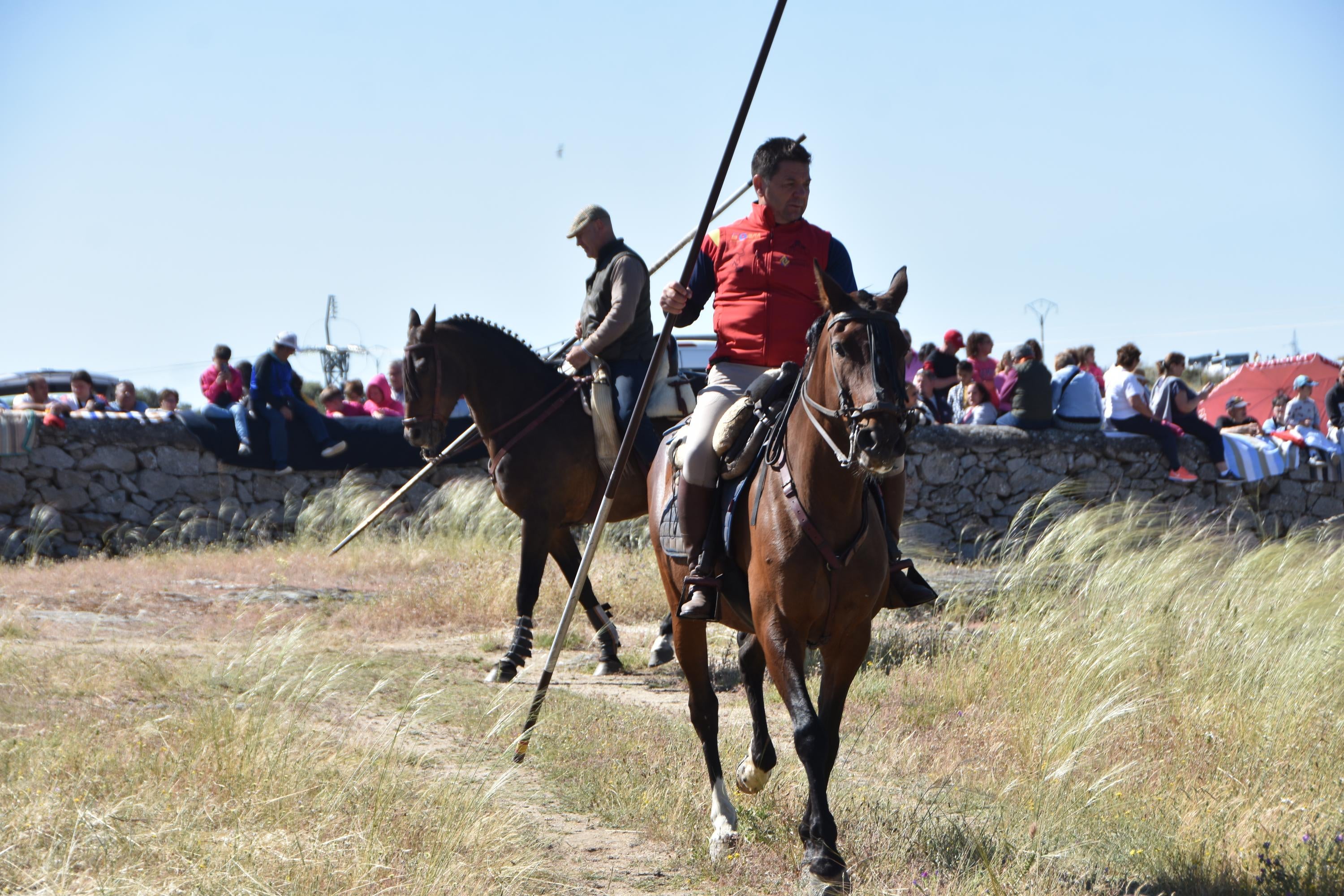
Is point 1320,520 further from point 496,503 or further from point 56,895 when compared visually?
point 56,895

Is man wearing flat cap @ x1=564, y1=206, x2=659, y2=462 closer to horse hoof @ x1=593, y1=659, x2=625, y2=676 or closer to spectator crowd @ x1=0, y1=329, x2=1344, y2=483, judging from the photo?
horse hoof @ x1=593, y1=659, x2=625, y2=676

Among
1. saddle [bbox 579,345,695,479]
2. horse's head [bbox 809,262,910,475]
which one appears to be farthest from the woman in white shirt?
horse's head [bbox 809,262,910,475]

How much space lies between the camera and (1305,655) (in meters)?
6.28

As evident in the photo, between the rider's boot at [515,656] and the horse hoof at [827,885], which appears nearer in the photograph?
the horse hoof at [827,885]

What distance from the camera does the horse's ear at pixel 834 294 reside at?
4.16 m

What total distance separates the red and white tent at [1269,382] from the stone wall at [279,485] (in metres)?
3.84

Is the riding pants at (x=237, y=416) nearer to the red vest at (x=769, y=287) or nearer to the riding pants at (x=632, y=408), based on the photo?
the riding pants at (x=632, y=408)

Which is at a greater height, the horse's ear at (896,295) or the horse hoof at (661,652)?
the horse's ear at (896,295)

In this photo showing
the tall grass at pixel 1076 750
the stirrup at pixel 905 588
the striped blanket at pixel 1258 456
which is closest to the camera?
the tall grass at pixel 1076 750

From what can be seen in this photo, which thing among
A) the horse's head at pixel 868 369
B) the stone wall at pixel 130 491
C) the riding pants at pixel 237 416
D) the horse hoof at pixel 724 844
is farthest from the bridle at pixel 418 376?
the riding pants at pixel 237 416

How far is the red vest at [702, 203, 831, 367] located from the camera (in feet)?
16.8

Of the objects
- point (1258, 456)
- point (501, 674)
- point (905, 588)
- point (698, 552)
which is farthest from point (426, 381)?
point (1258, 456)

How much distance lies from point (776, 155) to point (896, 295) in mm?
1088

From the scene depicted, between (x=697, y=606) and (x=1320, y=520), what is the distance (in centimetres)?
1445
